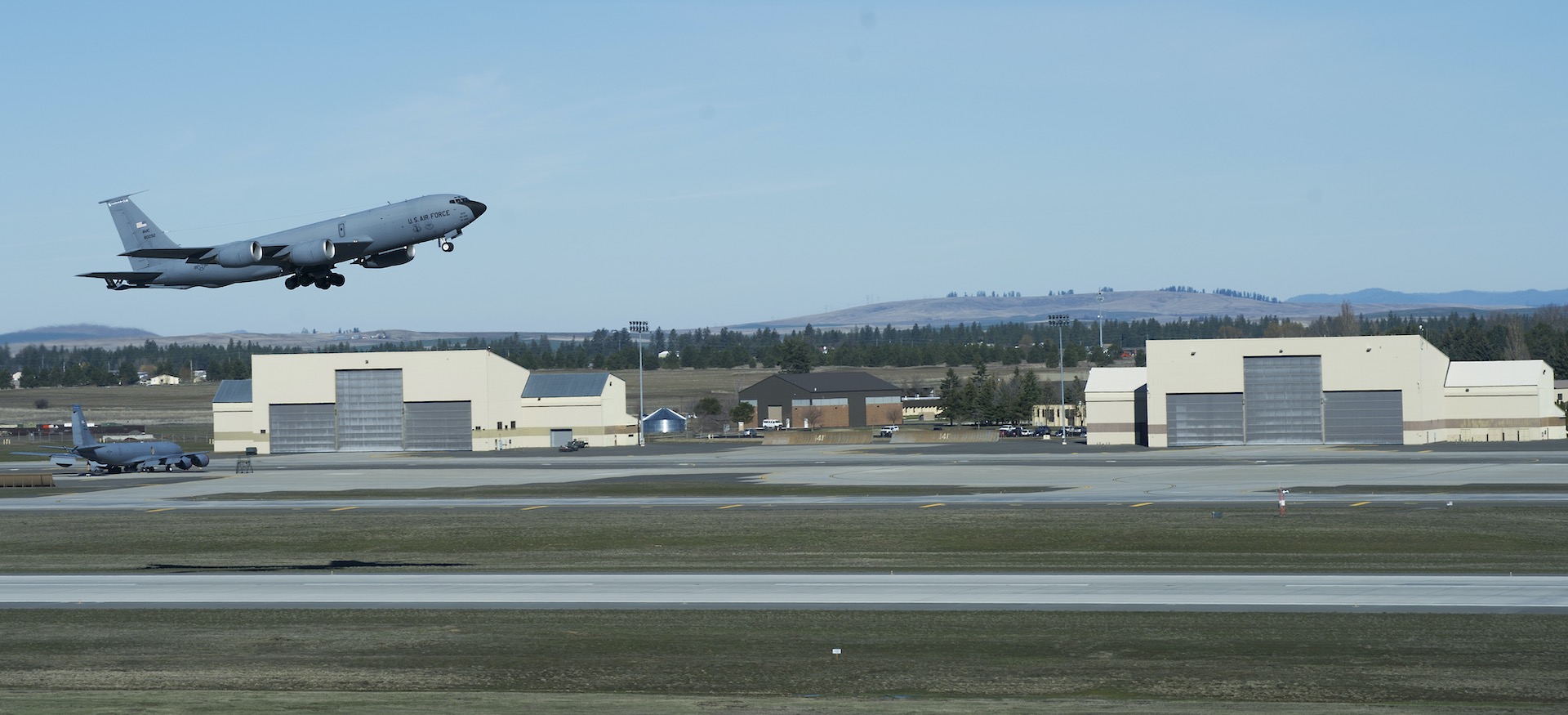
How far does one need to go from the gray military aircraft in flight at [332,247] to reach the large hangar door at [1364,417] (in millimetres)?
93631

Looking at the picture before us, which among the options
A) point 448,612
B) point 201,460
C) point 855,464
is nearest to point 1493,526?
point 448,612

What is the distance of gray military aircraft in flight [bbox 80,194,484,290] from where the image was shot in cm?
4206

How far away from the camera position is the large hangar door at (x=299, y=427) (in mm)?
137250

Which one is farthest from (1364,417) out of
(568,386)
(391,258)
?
(391,258)

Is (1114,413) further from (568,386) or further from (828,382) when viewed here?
(828,382)

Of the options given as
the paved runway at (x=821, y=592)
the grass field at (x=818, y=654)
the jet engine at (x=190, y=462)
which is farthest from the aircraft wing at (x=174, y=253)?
the jet engine at (x=190, y=462)

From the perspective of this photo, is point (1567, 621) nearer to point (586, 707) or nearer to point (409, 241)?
point (586, 707)

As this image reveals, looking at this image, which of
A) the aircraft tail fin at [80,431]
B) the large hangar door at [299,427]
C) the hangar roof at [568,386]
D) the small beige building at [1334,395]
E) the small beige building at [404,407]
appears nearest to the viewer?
the aircraft tail fin at [80,431]

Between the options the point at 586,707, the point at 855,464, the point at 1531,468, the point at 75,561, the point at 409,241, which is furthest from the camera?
the point at 855,464

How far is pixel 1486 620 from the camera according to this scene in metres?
31.9

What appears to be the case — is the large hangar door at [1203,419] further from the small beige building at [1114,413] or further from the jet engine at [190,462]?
the jet engine at [190,462]

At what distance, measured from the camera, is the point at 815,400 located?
7623 inches

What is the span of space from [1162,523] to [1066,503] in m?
9.61

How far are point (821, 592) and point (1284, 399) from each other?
3586 inches
